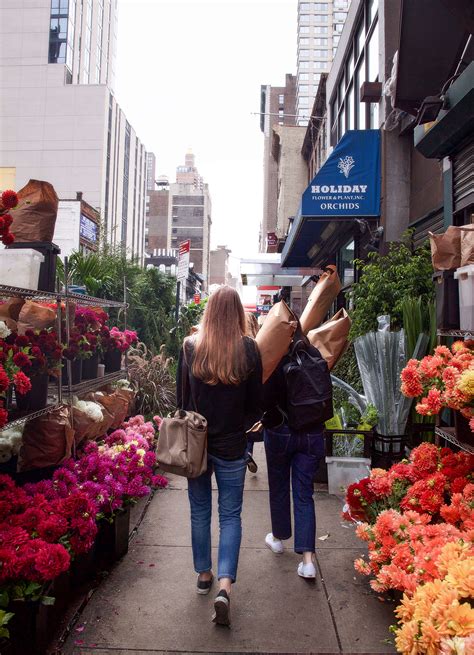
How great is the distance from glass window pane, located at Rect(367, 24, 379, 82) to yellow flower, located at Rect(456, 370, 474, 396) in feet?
25.4

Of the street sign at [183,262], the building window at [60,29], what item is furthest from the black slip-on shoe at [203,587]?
the building window at [60,29]

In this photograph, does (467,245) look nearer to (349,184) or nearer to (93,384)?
(93,384)

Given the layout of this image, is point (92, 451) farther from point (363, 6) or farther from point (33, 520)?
point (363, 6)

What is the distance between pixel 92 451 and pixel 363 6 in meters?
9.97

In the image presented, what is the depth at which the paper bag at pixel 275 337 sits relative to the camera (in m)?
3.11

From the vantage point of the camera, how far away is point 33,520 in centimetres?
277

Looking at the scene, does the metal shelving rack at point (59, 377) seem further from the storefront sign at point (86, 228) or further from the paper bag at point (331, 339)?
the storefront sign at point (86, 228)

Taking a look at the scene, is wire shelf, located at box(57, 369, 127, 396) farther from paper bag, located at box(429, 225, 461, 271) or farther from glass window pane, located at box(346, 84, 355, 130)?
glass window pane, located at box(346, 84, 355, 130)

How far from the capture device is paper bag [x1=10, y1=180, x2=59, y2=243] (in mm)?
3543

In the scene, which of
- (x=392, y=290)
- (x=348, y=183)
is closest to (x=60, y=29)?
(x=348, y=183)

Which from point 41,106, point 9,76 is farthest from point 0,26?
point 41,106

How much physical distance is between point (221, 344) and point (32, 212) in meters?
1.78

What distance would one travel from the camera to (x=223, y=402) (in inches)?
115

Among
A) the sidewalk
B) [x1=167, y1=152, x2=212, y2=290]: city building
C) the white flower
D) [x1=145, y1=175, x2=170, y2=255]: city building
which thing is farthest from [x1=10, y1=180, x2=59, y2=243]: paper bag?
[x1=167, y1=152, x2=212, y2=290]: city building
